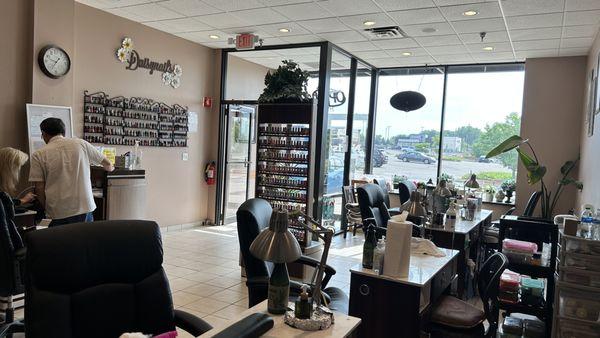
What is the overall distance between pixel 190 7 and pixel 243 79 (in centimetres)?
279

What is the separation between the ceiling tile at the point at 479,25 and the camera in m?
5.17

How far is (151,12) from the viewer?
560 cm

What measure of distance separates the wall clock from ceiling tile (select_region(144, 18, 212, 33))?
143 cm

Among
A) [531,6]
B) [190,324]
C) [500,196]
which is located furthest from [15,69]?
[500,196]

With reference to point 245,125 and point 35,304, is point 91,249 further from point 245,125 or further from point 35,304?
point 245,125

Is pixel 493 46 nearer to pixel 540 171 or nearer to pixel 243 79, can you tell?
pixel 540 171

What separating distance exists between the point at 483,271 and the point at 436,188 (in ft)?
5.57

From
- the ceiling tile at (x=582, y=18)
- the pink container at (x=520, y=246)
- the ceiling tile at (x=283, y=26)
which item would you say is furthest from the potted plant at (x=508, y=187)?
the ceiling tile at (x=283, y=26)

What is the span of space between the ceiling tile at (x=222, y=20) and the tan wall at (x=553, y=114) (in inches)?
180

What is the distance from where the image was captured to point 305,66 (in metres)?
8.06

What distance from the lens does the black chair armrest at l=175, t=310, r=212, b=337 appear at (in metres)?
1.86

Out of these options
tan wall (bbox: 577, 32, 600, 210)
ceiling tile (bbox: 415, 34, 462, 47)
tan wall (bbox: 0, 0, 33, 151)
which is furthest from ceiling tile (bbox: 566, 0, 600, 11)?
tan wall (bbox: 0, 0, 33, 151)

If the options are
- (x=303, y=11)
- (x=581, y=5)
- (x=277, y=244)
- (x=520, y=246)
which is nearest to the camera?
(x=277, y=244)

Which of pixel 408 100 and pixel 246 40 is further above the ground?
pixel 246 40
